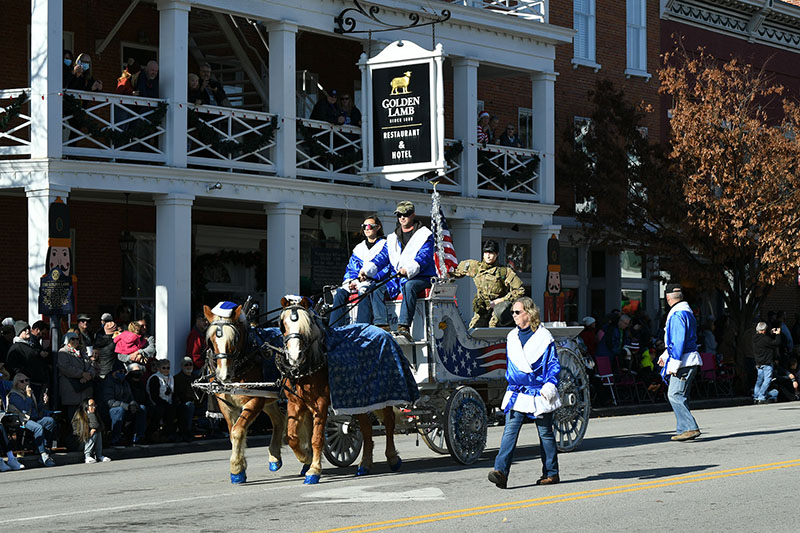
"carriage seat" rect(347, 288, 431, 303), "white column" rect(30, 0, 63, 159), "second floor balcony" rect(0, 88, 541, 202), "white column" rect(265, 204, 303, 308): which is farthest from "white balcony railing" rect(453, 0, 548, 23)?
"carriage seat" rect(347, 288, 431, 303)

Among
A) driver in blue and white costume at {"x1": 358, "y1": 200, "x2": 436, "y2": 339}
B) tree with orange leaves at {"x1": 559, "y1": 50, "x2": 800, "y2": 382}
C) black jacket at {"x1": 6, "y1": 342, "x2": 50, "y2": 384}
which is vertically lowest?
black jacket at {"x1": 6, "y1": 342, "x2": 50, "y2": 384}

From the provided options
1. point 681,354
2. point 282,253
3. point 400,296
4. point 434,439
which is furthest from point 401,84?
point 400,296

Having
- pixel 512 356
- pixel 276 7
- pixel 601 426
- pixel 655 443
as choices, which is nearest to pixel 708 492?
pixel 512 356

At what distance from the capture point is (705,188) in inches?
1078

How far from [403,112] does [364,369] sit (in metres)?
10.7

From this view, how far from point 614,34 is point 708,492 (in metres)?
23.5

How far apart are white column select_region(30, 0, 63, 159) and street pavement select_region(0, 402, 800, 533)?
5659mm

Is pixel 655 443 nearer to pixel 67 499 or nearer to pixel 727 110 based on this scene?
pixel 67 499

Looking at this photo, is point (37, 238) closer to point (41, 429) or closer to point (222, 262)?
point (41, 429)

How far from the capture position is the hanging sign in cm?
2220

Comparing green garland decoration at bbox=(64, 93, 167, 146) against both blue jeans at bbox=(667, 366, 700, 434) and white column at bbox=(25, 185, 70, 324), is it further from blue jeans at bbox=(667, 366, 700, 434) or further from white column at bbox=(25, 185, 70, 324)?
blue jeans at bbox=(667, 366, 700, 434)

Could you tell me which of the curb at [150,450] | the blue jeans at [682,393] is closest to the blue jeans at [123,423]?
the curb at [150,450]

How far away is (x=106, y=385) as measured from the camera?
1731 cm

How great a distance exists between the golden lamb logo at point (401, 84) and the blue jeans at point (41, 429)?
936 centimetres
